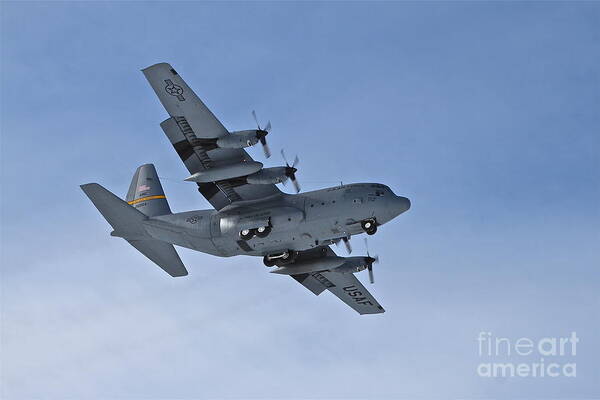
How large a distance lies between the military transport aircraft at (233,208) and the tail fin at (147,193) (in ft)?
0.26

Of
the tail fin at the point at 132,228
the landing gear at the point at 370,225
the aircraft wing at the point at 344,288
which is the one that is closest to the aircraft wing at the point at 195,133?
the tail fin at the point at 132,228

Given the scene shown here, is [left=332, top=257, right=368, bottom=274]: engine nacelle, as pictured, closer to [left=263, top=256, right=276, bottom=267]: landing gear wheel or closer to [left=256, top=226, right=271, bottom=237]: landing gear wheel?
[left=263, top=256, right=276, bottom=267]: landing gear wheel

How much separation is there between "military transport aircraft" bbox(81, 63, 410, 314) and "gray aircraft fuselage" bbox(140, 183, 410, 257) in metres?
0.04

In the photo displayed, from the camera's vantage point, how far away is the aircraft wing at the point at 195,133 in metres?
36.5

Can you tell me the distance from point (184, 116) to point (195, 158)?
83.8 inches

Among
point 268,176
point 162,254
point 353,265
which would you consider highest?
point 268,176

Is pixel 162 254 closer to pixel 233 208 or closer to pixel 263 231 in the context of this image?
pixel 233 208

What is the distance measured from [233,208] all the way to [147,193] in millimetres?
6040

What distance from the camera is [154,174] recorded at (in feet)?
147

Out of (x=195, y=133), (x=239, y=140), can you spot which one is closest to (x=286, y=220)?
(x=239, y=140)

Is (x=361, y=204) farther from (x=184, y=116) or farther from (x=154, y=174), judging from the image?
(x=154, y=174)

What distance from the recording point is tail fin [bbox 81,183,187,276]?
39219mm

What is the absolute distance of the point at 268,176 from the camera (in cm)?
3722

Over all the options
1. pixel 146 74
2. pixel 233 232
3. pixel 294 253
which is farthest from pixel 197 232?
pixel 146 74
